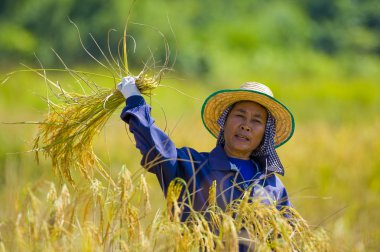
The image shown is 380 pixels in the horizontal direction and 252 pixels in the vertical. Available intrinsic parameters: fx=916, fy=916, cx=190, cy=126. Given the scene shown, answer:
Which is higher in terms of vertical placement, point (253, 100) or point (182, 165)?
point (253, 100)

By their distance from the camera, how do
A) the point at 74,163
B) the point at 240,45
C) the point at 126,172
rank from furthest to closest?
the point at 240,45 < the point at 74,163 < the point at 126,172

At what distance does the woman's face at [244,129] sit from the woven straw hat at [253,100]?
0.12 ft

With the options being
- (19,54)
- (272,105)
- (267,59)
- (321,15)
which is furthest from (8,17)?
(272,105)

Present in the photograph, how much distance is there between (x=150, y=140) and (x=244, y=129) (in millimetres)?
461

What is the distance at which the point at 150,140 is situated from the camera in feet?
11.1

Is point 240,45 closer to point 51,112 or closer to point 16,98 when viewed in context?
point 16,98

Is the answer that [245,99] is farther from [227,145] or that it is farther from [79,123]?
[79,123]

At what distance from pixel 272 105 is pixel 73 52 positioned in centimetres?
2162

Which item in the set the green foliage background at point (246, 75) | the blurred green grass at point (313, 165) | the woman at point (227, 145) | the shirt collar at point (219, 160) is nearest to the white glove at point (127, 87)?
the woman at point (227, 145)

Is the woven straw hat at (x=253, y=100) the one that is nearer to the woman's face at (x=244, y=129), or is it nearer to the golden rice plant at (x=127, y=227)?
the woman's face at (x=244, y=129)

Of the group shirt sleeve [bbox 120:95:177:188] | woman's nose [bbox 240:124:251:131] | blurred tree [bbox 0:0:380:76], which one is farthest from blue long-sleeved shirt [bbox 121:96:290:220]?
blurred tree [bbox 0:0:380:76]

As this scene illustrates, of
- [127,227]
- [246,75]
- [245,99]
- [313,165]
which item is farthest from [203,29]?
[127,227]

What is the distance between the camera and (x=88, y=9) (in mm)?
29906

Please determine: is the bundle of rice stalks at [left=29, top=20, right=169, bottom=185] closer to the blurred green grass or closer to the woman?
the woman
